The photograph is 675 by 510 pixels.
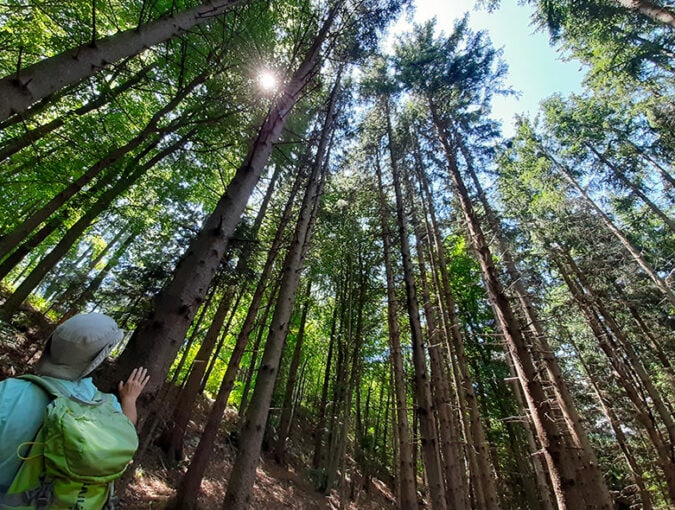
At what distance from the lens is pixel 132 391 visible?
1.71 meters

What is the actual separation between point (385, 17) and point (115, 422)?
8423 millimetres

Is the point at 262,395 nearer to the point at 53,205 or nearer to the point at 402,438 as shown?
the point at 402,438

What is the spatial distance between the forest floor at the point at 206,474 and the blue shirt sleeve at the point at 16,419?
159 inches

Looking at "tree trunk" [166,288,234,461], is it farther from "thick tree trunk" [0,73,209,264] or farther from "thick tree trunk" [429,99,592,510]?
"thick tree trunk" [429,99,592,510]

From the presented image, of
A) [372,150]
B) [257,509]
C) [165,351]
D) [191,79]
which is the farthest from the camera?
[372,150]

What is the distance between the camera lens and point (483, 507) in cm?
828

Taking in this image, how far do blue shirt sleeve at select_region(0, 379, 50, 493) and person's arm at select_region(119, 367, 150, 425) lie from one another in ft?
1.39

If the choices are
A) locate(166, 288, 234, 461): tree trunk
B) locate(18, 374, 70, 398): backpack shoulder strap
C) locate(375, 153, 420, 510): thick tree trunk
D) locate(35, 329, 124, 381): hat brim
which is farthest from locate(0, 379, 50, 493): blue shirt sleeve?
locate(166, 288, 234, 461): tree trunk

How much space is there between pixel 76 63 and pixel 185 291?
2468 mm

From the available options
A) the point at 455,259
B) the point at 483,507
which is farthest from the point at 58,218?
the point at 455,259

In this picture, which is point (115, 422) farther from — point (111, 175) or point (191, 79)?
point (111, 175)

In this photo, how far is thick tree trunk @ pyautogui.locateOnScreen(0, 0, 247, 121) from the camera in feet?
7.86

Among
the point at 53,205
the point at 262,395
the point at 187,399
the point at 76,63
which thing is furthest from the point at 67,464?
the point at 53,205

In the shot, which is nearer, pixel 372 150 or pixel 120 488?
pixel 120 488
